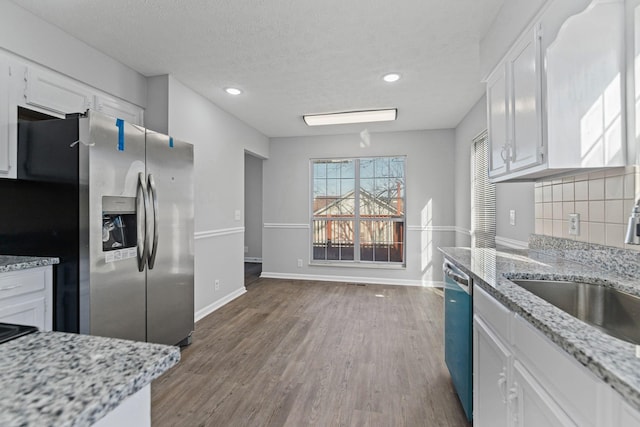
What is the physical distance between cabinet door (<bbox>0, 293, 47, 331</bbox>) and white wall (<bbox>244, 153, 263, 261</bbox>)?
16.4ft

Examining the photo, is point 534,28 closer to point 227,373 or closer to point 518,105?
point 518,105

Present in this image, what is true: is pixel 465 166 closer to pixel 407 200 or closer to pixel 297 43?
pixel 407 200

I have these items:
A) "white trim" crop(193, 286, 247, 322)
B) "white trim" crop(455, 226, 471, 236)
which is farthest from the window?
"white trim" crop(193, 286, 247, 322)

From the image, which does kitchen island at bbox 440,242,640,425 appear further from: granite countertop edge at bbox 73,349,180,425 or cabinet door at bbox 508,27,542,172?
granite countertop edge at bbox 73,349,180,425

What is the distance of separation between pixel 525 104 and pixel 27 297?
292 cm

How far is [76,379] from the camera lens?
52cm

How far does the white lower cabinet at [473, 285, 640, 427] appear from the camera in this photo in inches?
27.0

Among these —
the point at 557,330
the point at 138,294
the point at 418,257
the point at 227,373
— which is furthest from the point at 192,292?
the point at 418,257

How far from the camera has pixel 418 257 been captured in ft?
16.1

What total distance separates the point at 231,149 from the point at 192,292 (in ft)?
6.65

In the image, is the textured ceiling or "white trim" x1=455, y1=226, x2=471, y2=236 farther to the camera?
"white trim" x1=455, y1=226, x2=471, y2=236

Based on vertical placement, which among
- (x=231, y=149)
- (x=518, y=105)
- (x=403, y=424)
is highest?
(x=231, y=149)

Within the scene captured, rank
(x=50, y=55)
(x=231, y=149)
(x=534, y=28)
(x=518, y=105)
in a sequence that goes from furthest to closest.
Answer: (x=231, y=149) < (x=50, y=55) < (x=518, y=105) < (x=534, y=28)

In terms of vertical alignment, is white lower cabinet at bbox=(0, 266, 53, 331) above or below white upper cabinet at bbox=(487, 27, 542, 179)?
below
